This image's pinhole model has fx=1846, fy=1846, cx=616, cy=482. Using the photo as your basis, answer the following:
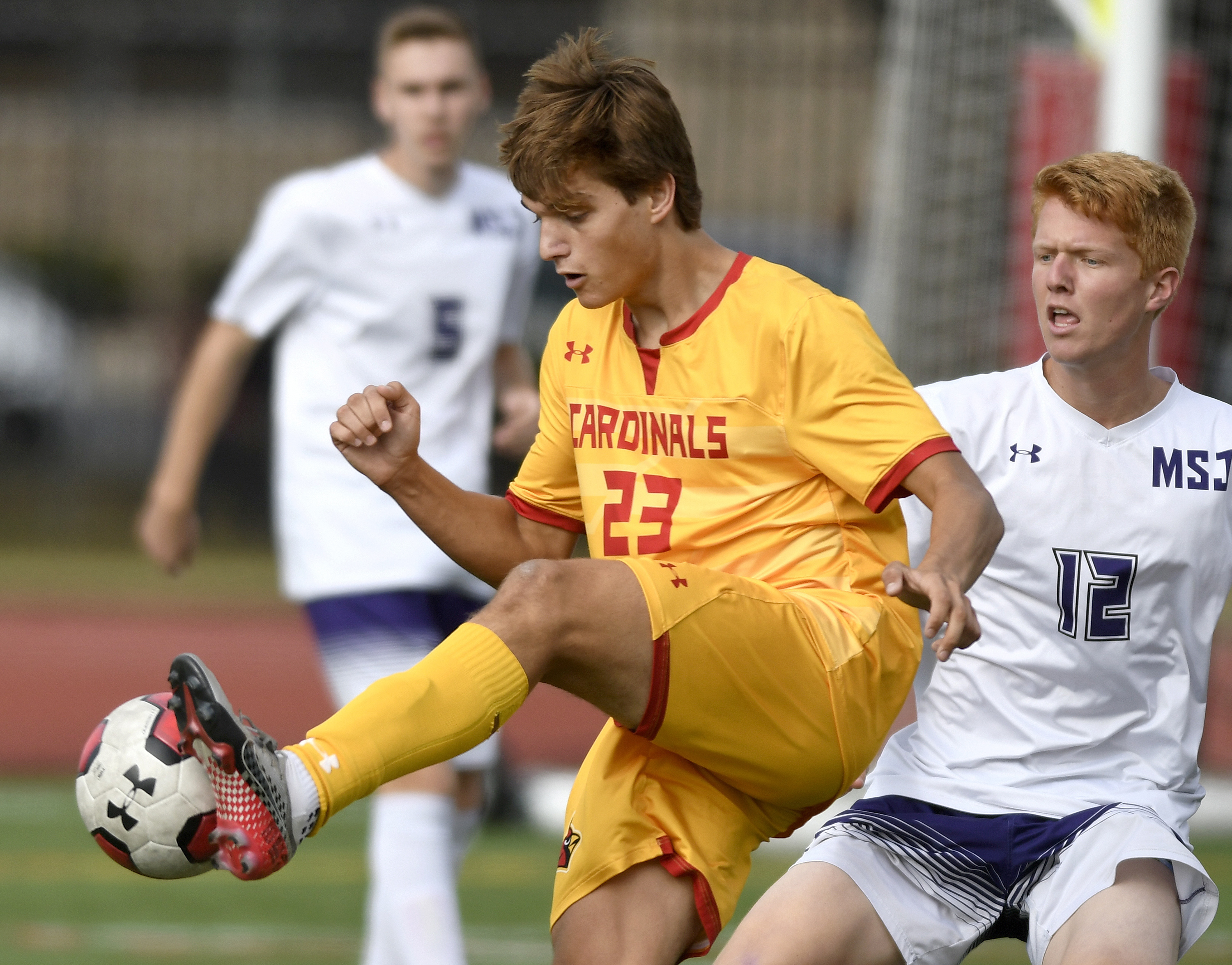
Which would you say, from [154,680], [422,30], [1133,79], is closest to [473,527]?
[422,30]

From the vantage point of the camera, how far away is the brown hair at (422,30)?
464 centimetres

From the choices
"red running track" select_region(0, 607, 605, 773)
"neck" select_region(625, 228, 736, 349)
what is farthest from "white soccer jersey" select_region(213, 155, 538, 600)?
"red running track" select_region(0, 607, 605, 773)

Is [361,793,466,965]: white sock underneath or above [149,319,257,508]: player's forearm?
underneath

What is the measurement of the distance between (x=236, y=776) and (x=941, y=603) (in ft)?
3.42

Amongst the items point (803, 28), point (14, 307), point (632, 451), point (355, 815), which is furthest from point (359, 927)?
point (803, 28)

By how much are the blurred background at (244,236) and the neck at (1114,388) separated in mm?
1246

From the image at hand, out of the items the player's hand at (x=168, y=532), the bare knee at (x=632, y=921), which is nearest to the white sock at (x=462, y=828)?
the player's hand at (x=168, y=532)

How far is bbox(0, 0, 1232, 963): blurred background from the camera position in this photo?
6.52 metres

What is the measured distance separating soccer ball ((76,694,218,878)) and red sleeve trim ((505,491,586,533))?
0.91m

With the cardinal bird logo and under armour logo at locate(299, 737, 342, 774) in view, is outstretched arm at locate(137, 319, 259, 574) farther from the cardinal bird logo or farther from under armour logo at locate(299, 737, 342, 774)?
under armour logo at locate(299, 737, 342, 774)

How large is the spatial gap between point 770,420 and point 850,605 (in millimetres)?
338

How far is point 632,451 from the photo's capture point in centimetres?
323

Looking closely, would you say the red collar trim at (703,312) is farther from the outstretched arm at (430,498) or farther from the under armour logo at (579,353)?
the outstretched arm at (430,498)

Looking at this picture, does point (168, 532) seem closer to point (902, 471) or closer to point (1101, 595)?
point (902, 471)
